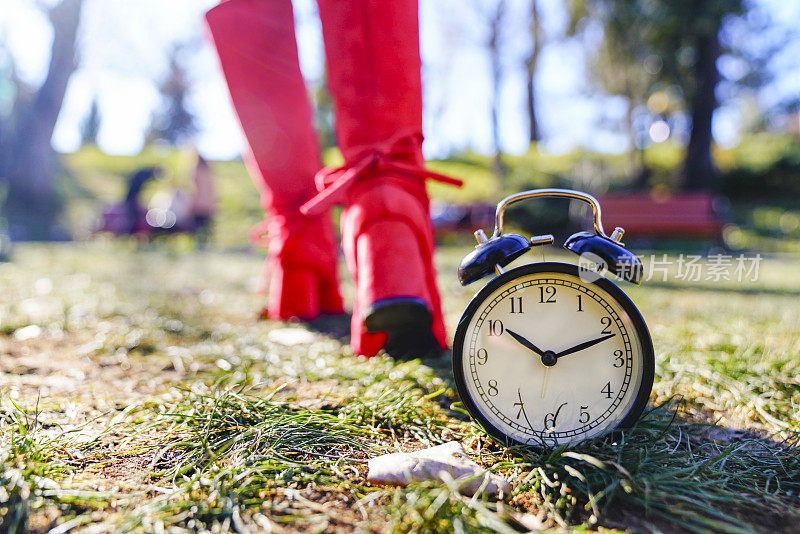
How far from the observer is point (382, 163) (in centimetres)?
156

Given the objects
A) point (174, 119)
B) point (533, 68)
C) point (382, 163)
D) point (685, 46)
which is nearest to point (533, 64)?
point (533, 68)

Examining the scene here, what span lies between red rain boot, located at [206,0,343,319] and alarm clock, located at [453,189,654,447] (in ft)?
4.10

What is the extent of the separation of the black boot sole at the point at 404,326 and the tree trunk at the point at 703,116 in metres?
12.4

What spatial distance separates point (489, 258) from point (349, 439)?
449 millimetres

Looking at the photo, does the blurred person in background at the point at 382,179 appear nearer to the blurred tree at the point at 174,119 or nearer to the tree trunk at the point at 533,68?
the tree trunk at the point at 533,68

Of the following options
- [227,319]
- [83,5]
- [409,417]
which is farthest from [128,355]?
[83,5]

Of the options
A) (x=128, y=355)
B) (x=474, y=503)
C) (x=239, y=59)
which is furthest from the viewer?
(x=239, y=59)

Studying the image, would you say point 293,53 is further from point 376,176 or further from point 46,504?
point 46,504

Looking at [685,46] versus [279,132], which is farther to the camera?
[685,46]

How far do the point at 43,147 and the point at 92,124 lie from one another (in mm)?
47455

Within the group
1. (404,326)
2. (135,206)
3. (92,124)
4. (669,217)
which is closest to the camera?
(404,326)

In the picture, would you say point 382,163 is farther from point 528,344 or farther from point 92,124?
point 92,124

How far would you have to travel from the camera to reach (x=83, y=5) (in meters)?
10.1

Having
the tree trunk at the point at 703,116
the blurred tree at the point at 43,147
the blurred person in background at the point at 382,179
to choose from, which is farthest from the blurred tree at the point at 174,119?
the blurred person in background at the point at 382,179
